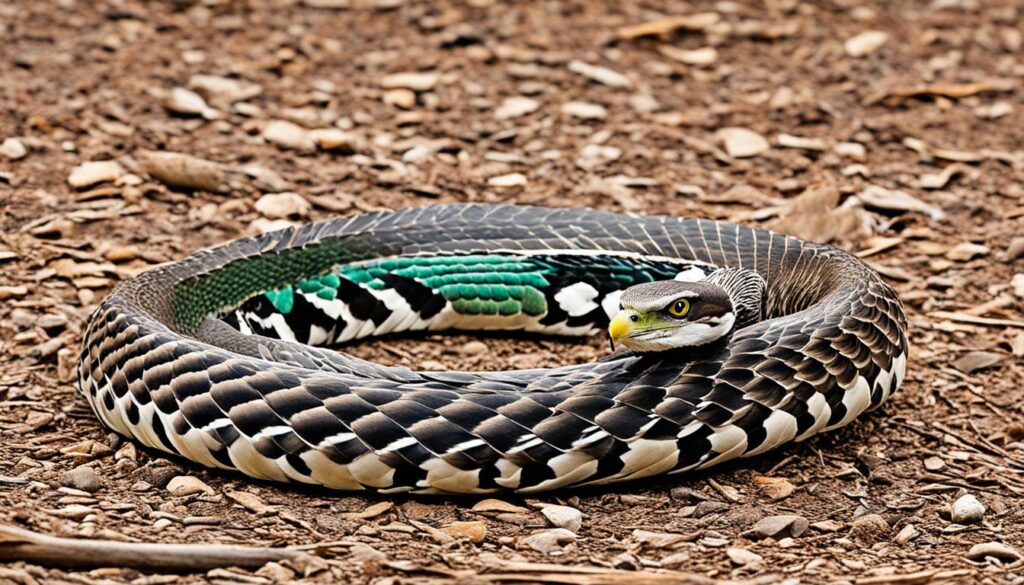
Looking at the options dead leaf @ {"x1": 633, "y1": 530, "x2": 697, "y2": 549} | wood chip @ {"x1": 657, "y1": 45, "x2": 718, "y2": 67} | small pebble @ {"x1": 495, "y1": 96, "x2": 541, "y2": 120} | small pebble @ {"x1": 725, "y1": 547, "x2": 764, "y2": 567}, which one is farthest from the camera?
wood chip @ {"x1": 657, "y1": 45, "x2": 718, "y2": 67}

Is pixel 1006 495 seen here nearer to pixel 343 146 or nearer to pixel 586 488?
pixel 586 488

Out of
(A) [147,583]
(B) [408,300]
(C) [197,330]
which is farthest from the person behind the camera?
(B) [408,300]

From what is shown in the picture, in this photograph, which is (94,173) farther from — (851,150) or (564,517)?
(851,150)

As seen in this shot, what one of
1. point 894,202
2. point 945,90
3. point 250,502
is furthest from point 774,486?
point 945,90

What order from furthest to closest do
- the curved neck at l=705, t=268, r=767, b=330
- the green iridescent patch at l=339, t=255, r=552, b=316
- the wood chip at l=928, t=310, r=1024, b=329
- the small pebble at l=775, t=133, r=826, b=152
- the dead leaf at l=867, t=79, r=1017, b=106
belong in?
the dead leaf at l=867, t=79, r=1017, b=106
the small pebble at l=775, t=133, r=826, b=152
the green iridescent patch at l=339, t=255, r=552, b=316
the wood chip at l=928, t=310, r=1024, b=329
the curved neck at l=705, t=268, r=767, b=330

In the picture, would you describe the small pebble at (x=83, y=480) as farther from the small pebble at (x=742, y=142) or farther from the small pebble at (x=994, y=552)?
the small pebble at (x=742, y=142)

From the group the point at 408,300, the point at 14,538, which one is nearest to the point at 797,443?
the point at 408,300

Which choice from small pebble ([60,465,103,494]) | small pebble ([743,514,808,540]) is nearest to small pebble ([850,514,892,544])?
small pebble ([743,514,808,540])

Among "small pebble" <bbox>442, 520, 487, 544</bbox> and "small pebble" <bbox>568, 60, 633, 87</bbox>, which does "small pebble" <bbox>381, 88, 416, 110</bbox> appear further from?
"small pebble" <bbox>442, 520, 487, 544</bbox>
